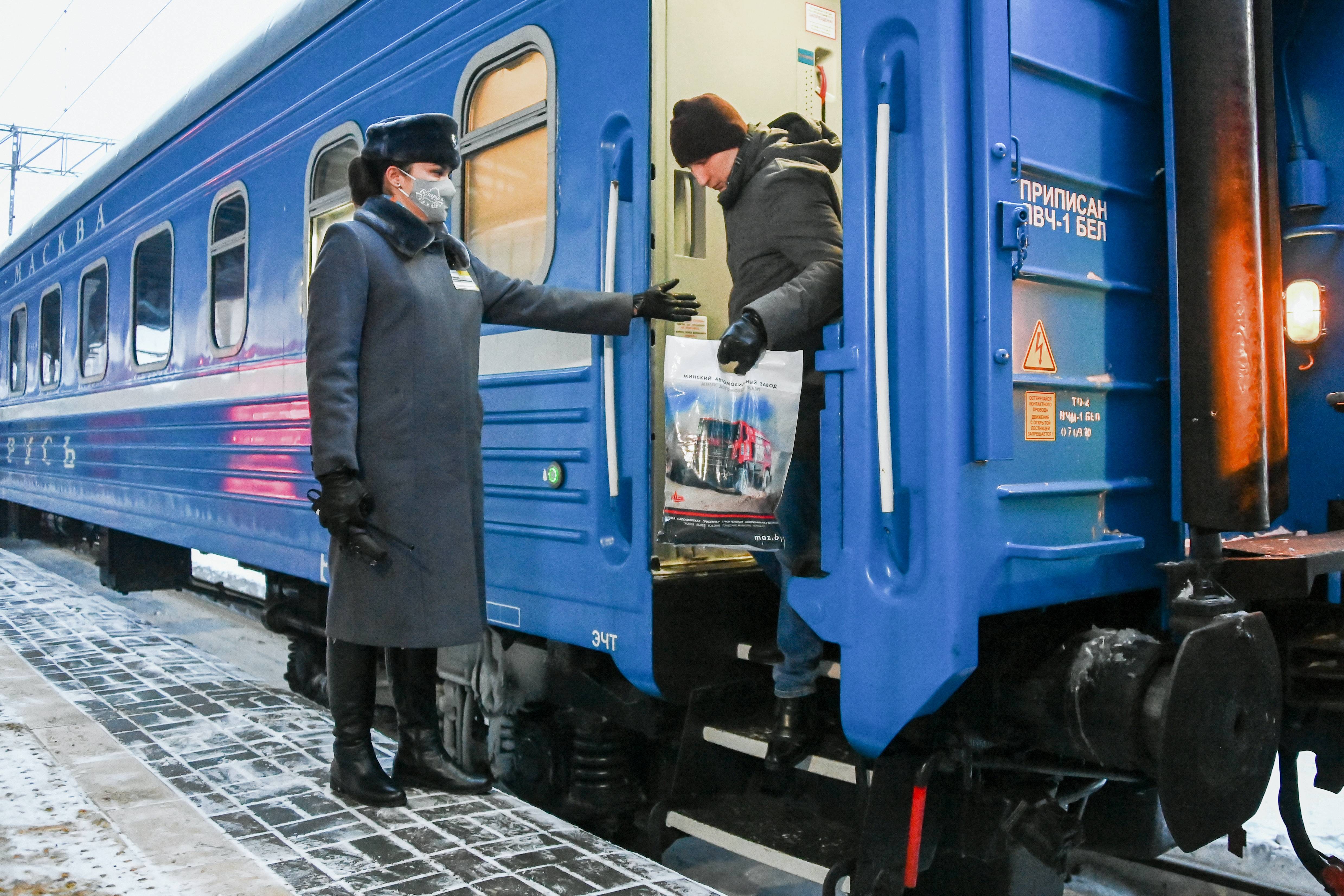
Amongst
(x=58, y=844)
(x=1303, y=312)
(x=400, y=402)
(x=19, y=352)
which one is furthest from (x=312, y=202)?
(x=19, y=352)

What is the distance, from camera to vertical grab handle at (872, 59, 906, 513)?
242cm

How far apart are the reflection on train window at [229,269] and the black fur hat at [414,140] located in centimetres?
261

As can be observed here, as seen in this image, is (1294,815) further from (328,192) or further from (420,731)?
(328,192)

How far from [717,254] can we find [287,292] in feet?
8.31

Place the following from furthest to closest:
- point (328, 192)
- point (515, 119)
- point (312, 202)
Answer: point (312, 202)
point (328, 192)
point (515, 119)

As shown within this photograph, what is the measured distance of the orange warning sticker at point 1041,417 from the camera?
2.55m

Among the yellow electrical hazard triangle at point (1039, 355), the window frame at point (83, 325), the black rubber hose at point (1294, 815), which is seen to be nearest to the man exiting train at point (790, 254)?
the yellow electrical hazard triangle at point (1039, 355)

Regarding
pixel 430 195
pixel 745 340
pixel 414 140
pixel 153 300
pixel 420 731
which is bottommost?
pixel 420 731

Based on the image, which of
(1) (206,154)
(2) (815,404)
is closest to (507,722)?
(2) (815,404)

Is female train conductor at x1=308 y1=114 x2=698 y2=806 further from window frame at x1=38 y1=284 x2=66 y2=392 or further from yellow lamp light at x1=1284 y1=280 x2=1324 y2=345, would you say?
window frame at x1=38 y1=284 x2=66 y2=392

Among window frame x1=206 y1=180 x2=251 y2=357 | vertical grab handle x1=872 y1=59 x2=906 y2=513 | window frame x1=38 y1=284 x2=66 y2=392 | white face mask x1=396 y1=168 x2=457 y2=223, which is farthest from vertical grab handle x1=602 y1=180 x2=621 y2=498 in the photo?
window frame x1=38 y1=284 x2=66 y2=392

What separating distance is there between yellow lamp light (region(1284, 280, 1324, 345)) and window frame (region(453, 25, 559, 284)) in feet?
7.10

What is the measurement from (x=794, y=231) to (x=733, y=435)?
0.54 m

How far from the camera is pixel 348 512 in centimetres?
298
